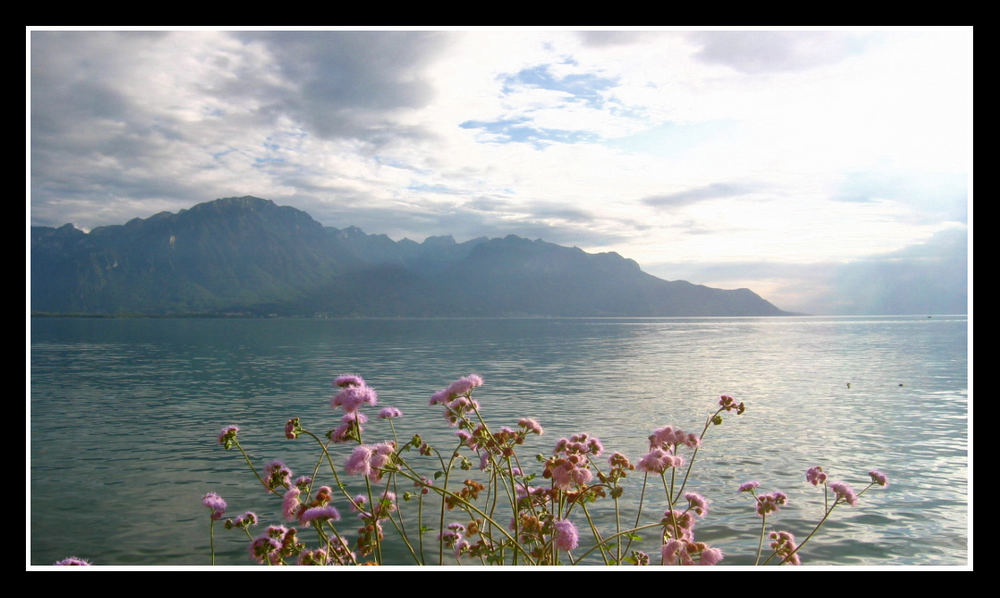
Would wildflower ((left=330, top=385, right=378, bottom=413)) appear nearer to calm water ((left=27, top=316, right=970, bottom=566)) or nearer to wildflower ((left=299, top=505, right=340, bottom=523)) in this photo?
wildflower ((left=299, top=505, right=340, bottom=523))

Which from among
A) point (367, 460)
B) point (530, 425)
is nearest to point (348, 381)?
point (367, 460)

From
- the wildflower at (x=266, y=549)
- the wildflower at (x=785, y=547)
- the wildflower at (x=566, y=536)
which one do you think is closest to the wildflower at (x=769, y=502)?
the wildflower at (x=785, y=547)

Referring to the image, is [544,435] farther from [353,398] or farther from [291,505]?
Result: [353,398]

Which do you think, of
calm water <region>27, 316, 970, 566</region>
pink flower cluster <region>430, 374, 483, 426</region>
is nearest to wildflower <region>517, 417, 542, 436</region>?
pink flower cluster <region>430, 374, 483, 426</region>

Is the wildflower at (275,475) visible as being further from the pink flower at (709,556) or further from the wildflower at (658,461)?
the pink flower at (709,556)

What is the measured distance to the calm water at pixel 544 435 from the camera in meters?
9.81

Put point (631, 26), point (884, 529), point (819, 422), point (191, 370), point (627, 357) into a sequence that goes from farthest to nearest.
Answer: point (627, 357) → point (191, 370) → point (819, 422) → point (884, 529) → point (631, 26)

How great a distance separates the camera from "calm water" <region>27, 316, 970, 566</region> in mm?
9812

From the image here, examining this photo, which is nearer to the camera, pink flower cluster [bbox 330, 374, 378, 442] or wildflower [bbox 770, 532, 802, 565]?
pink flower cluster [bbox 330, 374, 378, 442]

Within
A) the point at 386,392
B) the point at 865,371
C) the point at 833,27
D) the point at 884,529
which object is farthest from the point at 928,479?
the point at 865,371

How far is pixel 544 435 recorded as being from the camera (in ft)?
58.4
